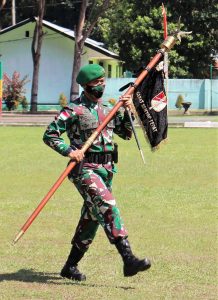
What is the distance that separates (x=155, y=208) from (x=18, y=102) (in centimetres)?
4356

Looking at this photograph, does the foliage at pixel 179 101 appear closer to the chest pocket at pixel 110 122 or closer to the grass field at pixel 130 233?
the grass field at pixel 130 233

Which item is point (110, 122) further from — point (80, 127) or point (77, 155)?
point (77, 155)

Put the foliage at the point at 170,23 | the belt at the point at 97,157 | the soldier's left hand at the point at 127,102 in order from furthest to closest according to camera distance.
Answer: the foliage at the point at 170,23
the soldier's left hand at the point at 127,102
the belt at the point at 97,157

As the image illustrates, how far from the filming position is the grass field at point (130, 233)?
672cm

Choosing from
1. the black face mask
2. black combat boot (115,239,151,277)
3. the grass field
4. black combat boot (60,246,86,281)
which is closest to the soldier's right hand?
the black face mask

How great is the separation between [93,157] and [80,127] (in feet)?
0.94

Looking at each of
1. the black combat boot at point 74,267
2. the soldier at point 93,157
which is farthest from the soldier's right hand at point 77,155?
the black combat boot at point 74,267

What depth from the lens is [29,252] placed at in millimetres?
8312

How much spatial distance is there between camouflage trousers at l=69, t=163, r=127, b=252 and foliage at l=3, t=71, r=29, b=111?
149ft

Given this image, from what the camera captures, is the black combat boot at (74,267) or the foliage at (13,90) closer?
the black combat boot at (74,267)

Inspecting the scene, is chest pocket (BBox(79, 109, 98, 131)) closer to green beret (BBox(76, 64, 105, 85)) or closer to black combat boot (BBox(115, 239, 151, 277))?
green beret (BBox(76, 64, 105, 85))

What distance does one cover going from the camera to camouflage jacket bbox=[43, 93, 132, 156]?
22.0ft

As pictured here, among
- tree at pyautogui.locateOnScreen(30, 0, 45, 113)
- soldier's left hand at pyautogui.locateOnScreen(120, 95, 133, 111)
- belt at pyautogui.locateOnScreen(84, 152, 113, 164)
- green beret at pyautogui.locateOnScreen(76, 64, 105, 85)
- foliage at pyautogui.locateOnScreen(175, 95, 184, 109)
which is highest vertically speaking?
tree at pyautogui.locateOnScreen(30, 0, 45, 113)

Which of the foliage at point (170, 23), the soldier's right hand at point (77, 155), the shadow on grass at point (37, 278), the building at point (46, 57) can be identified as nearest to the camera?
the soldier's right hand at point (77, 155)
